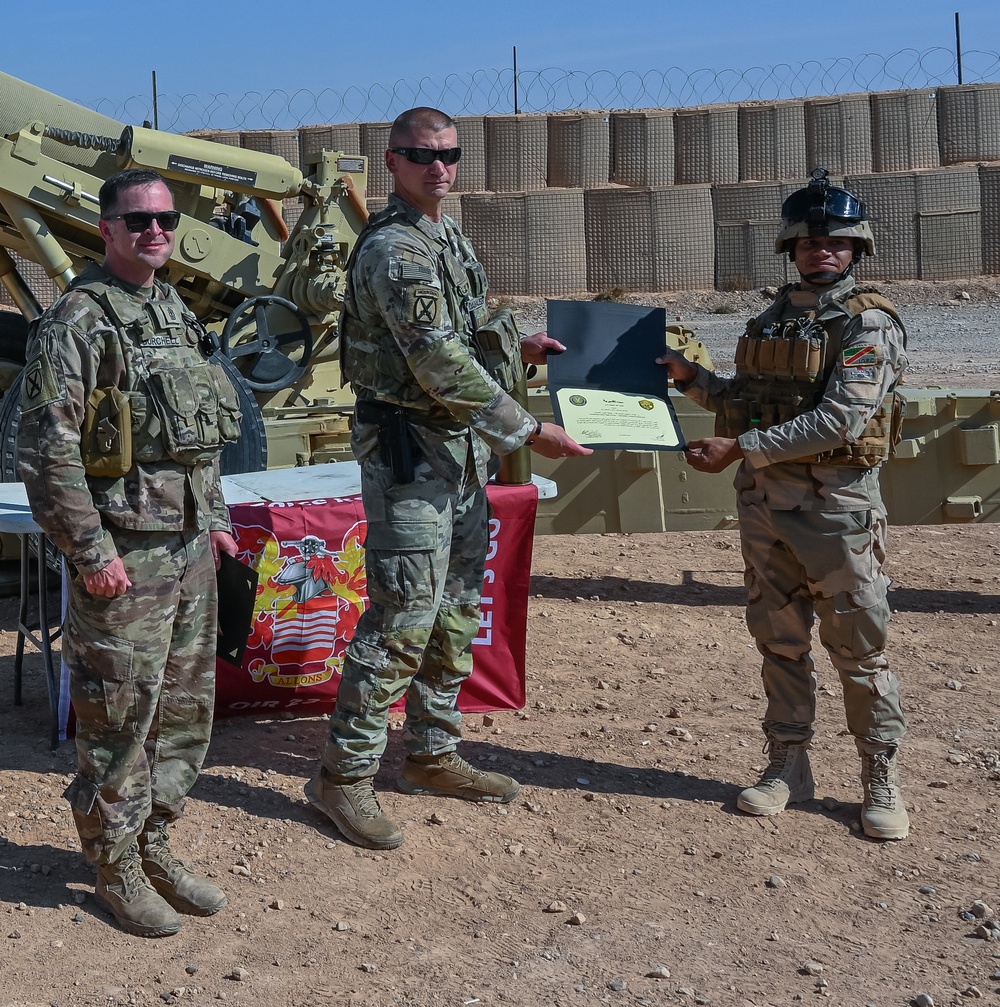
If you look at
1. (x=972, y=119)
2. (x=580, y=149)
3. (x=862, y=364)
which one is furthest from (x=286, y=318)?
(x=972, y=119)

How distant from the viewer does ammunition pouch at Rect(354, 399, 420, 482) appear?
391cm

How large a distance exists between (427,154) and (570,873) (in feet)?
7.12

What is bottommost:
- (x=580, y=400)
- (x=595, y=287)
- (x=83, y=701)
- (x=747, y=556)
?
(x=83, y=701)

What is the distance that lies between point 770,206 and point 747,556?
1570cm

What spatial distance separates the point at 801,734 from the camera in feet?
14.1

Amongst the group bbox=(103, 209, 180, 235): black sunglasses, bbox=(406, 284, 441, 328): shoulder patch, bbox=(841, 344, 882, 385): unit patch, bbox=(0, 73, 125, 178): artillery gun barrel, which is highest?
bbox=(0, 73, 125, 178): artillery gun barrel

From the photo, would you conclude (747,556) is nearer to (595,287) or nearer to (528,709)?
(528,709)

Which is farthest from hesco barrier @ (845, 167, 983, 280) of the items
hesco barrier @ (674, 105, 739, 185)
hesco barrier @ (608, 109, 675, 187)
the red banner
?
the red banner

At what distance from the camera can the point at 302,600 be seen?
5.03m

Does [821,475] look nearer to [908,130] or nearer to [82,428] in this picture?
[82,428]

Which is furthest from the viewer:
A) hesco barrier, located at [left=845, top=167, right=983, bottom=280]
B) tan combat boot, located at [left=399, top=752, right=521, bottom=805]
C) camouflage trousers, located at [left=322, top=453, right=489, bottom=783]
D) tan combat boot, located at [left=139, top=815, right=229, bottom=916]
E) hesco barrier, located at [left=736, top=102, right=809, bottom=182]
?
hesco barrier, located at [left=736, top=102, right=809, bottom=182]

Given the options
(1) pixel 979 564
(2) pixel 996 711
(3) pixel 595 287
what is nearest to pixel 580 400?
A: (2) pixel 996 711

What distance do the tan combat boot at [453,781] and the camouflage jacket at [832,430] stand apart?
4.20ft

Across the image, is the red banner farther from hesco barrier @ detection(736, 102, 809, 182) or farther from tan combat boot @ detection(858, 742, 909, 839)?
hesco barrier @ detection(736, 102, 809, 182)
